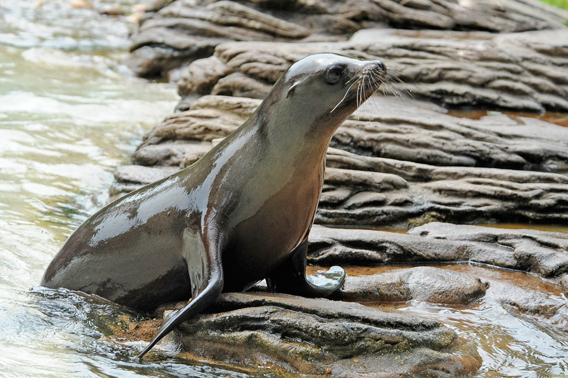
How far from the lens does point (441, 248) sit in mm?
4973

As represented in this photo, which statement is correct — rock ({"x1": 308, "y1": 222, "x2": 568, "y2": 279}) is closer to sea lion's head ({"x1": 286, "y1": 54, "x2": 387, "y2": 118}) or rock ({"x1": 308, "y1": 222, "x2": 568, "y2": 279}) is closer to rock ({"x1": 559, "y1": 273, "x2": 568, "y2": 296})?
rock ({"x1": 559, "y1": 273, "x2": 568, "y2": 296})

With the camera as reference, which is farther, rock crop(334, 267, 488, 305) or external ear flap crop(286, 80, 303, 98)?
rock crop(334, 267, 488, 305)

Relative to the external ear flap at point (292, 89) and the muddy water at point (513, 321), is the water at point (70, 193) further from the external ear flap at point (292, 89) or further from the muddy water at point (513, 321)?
the external ear flap at point (292, 89)

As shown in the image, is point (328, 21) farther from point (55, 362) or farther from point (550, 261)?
point (55, 362)

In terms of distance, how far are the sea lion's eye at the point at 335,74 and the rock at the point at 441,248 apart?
1.84 m

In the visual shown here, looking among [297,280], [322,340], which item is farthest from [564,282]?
[322,340]

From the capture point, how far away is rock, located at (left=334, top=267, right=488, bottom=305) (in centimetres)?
414

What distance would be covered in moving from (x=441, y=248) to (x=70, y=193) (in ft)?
13.1

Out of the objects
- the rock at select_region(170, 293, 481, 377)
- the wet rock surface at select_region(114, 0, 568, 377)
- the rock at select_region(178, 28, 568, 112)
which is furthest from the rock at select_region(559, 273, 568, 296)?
the rock at select_region(178, 28, 568, 112)

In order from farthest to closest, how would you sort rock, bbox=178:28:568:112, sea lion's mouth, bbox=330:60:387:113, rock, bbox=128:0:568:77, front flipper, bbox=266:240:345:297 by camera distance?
rock, bbox=128:0:568:77 → rock, bbox=178:28:568:112 → front flipper, bbox=266:240:345:297 → sea lion's mouth, bbox=330:60:387:113

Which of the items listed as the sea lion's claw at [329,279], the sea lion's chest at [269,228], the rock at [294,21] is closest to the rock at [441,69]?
the rock at [294,21]

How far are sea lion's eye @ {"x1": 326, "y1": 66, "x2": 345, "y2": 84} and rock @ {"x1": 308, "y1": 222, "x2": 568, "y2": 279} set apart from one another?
1.84 m

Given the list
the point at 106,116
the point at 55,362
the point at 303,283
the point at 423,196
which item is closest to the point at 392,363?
the point at 303,283

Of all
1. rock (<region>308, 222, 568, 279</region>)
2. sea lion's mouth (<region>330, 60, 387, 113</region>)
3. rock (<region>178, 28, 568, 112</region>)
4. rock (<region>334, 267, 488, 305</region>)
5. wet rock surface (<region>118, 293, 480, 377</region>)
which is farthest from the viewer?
rock (<region>178, 28, 568, 112</region>)
